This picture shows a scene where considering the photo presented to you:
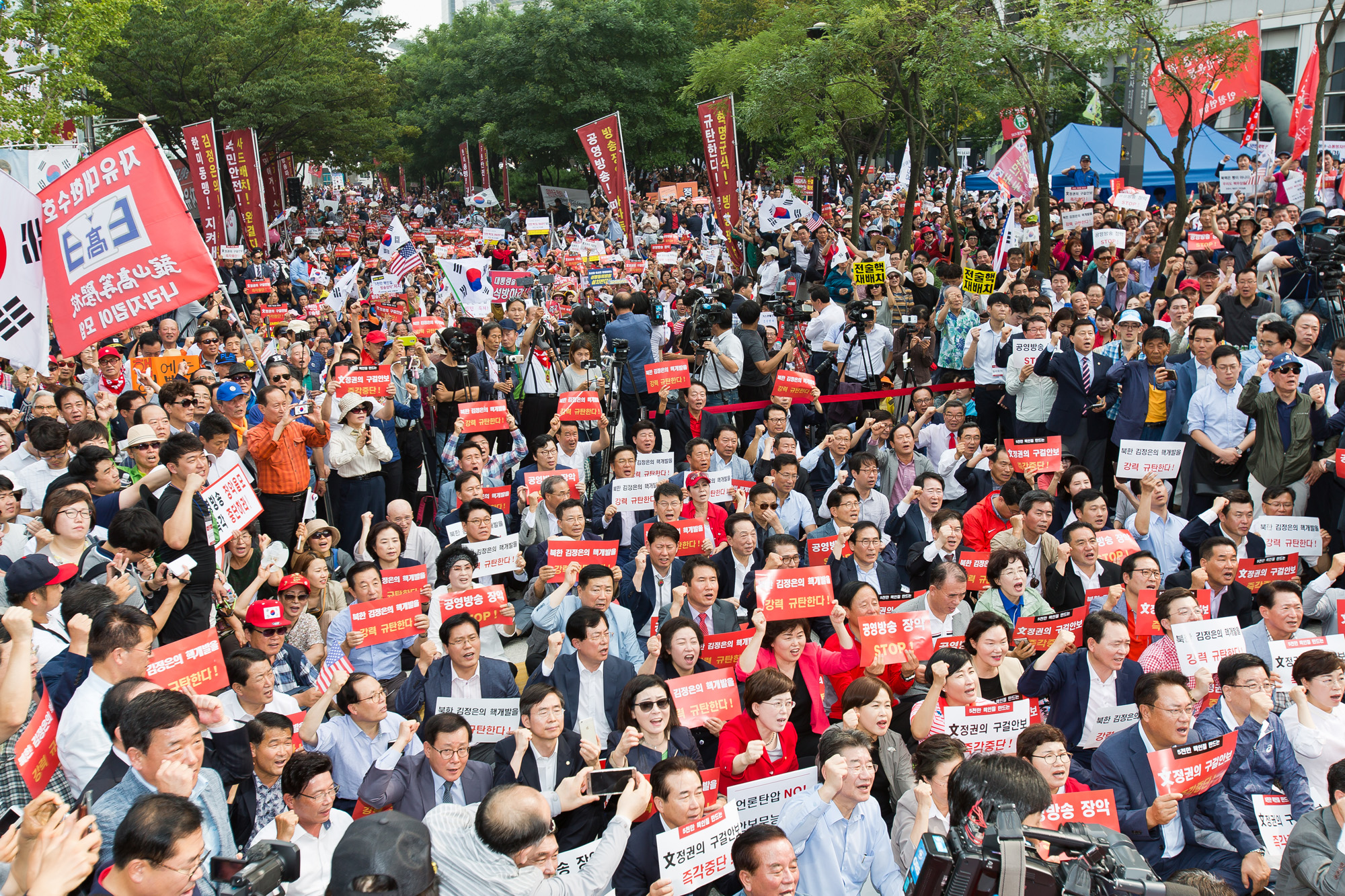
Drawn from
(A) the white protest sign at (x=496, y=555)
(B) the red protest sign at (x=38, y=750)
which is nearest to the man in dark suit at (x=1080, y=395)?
(A) the white protest sign at (x=496, y=555)

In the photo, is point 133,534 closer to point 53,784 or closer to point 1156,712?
point 53,784

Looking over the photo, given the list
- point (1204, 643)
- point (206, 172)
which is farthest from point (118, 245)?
point (206, 172)

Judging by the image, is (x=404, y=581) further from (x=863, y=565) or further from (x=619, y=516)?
(x=863, y=565)

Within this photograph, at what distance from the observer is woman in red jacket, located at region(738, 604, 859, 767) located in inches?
207

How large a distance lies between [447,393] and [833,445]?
3.19 m

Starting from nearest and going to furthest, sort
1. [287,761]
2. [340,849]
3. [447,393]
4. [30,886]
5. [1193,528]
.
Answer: [30,886] < [340,849] < [287,761] < [1193,528] < [447,393]

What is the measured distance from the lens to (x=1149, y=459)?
6879mm

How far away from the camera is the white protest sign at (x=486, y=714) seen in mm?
4699

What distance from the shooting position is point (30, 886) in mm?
2693

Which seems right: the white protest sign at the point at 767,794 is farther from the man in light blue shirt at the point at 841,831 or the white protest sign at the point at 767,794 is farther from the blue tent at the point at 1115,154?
the blue tent at the point at 1115,154

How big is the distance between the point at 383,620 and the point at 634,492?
220 cm

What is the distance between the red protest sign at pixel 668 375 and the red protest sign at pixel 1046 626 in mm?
3911

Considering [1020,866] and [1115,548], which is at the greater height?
[1020,866]

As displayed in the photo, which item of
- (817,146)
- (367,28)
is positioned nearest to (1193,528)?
(817,146)
